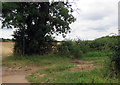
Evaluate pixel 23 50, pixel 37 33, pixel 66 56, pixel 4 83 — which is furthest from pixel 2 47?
pixel 4 83

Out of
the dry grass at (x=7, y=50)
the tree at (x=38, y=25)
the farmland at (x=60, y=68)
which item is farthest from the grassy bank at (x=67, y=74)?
the dry grass at (x=7, y=50)

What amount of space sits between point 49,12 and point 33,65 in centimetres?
479

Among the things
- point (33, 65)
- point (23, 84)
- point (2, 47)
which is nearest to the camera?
point (23, 84)

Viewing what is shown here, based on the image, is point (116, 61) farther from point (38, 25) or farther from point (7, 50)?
point (7, 50)

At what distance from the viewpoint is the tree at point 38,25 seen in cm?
937

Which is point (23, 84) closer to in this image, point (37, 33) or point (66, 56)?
point (37, 33)

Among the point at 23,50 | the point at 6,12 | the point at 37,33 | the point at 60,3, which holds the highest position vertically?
the point at 60,3

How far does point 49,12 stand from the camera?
10.6 metres

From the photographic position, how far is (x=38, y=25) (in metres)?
10.1

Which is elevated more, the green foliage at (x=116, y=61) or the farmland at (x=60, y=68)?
the green foliage at (x=116, y=61)

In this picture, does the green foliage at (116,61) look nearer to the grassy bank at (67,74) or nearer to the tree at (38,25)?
the grassy bank at (67,74)

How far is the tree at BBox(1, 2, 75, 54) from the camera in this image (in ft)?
30.7

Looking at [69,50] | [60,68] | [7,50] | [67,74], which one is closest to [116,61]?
[67,74]

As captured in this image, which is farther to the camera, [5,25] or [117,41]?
[5,25]
